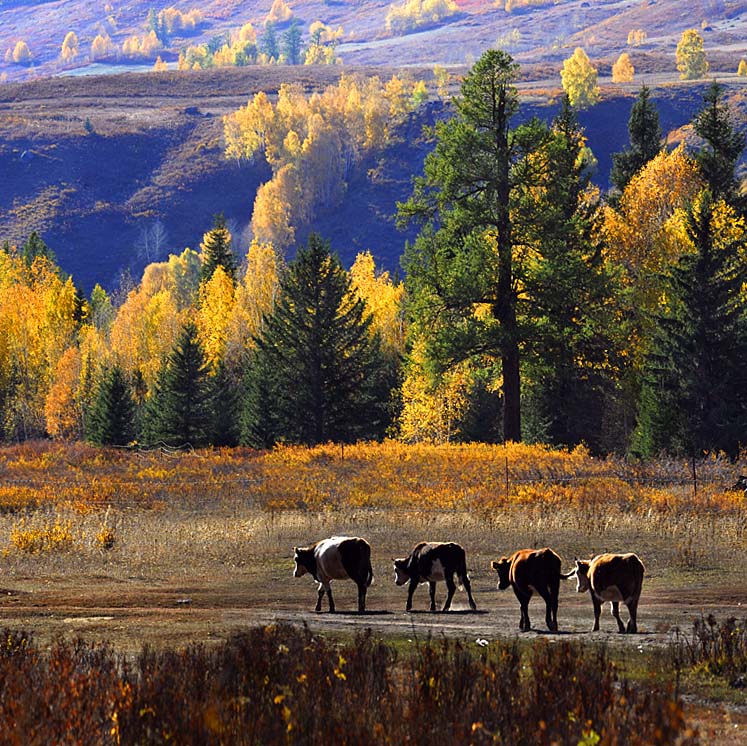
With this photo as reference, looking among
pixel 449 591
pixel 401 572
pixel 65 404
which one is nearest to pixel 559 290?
pixel 401 572

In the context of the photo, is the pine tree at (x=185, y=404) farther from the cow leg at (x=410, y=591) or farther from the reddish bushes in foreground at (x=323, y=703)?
Result: the reddish bushes in foreground at (x=323, y=703)

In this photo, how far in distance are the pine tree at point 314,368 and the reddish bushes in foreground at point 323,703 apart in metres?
44.4

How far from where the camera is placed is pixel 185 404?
189ft

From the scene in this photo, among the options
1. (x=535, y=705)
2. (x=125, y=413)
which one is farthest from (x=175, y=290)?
(x=535, y=705)

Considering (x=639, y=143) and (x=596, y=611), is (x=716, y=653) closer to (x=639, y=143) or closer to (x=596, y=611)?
(x=596, y=611)

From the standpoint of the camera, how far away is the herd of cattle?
1479 cm

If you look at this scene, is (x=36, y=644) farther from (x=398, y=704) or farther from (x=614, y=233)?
(x=614, y=233)

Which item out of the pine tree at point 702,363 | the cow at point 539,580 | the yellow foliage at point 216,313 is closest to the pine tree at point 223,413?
the yellow foliage at point 216,313

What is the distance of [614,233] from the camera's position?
5409cm

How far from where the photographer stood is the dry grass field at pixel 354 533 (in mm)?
15367

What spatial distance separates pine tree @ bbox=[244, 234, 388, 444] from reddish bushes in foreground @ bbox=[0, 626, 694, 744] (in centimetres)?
4440

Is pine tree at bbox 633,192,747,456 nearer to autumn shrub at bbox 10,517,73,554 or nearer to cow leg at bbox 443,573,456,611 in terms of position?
autumn shrub at bbox 10,517,73,554

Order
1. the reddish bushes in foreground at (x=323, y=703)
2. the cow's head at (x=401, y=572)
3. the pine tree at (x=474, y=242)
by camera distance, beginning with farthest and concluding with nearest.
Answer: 1. the pine tree at (x=474, y=242)
2. the cow's head at (x=401, y=572)
3. the reddish bushes in foreground at (x=323, y=703)

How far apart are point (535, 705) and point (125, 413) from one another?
5588 cm
